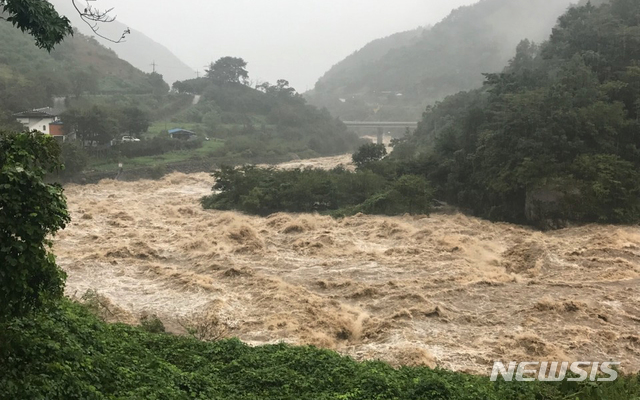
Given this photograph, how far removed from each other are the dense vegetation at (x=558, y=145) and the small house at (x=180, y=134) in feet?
82.2

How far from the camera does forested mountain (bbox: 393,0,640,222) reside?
802 inches

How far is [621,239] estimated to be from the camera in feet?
57.0

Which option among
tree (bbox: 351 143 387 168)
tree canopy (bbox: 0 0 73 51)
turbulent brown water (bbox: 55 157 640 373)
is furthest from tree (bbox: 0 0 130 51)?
tree (bbox: 351 143 387 168)

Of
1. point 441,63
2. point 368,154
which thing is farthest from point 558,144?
point 441,63

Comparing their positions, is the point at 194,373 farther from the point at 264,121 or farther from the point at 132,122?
the point at 264,121

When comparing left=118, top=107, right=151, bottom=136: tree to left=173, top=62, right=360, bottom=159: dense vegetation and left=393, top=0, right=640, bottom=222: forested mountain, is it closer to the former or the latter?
left=173, top=62, right=360, bottom=159: dense vegetation

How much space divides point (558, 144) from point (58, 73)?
145ft

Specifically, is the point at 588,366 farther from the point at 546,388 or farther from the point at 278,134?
the point at 278,134

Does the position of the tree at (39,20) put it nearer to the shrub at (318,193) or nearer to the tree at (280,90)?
the shrub at (318,193)

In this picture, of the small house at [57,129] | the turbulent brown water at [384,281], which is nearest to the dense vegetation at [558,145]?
the turbulent brown water at [384,281]

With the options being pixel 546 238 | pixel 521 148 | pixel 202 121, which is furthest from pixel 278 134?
pixel 546 238

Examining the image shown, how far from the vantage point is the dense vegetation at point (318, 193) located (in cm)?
2422

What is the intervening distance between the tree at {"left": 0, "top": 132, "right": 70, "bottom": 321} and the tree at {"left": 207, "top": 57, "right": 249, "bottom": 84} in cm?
6529

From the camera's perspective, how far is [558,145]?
2189 centimetres
